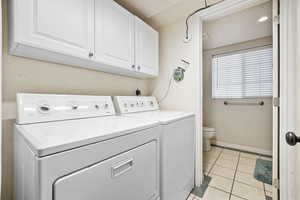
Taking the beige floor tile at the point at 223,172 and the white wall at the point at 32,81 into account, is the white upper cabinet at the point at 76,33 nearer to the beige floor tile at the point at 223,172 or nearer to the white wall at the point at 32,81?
the white wall at the point at 32,81

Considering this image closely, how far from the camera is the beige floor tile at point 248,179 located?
1601 mm

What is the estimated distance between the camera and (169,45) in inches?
76.0

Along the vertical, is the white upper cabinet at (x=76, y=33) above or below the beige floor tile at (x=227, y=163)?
above

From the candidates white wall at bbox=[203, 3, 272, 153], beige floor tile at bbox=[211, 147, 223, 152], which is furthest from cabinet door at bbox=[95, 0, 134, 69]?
beige floor tile at bbox=[211, 147, 223, 152]

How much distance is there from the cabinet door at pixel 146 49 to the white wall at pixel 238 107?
3.55 feet

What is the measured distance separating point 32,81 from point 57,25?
1.67 feet

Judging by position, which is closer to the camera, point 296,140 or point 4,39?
point 296,140

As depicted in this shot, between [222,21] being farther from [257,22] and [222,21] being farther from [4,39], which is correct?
[4,39]

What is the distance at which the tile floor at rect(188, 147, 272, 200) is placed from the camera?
1.45 meters

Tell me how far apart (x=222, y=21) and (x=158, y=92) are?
1488 mm

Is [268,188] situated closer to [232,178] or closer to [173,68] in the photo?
[232,178]

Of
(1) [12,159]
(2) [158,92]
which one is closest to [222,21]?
(2) [158,92]

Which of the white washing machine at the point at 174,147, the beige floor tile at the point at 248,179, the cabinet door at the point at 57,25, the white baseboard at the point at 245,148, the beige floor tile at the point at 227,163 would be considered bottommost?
the beige floor tile at the point at 227,163

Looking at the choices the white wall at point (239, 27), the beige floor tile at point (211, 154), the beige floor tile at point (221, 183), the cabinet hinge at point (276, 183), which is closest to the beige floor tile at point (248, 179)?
the beige floor tile at point (221, 183)
